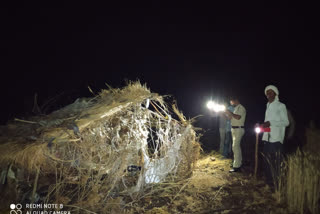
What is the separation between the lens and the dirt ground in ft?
11.8

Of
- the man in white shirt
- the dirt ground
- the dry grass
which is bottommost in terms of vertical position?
the dirt ground

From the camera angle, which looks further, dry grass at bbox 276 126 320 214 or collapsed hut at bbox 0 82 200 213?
dry grass at bbox 276 126 320 214

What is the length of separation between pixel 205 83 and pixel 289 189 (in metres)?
22.5

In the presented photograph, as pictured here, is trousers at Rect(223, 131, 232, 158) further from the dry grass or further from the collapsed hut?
the dry grass

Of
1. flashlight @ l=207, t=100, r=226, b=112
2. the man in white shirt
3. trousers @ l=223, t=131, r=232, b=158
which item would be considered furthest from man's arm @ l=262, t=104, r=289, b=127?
trousers @ l=223, t=131, r=232, b=158

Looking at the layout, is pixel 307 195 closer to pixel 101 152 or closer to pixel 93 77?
pixel 101 152

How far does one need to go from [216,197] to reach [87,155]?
2.52 m

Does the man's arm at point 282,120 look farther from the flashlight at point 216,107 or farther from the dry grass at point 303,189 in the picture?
the flashlight at point 216,107

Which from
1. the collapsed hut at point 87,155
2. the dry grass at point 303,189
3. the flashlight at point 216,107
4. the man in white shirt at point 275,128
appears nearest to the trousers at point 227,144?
the flashlight at point 216,107

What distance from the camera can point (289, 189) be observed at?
3.49 metres

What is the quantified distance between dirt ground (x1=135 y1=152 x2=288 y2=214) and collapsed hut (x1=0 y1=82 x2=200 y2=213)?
320mm

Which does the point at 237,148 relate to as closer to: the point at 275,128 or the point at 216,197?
the point at 275,128

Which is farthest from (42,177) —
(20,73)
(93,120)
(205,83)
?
(20,73)

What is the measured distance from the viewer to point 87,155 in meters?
3.94
